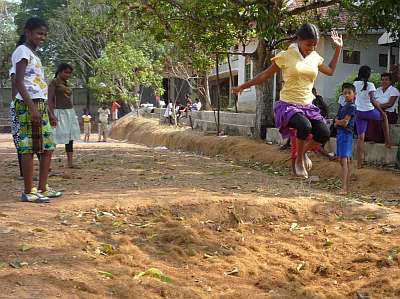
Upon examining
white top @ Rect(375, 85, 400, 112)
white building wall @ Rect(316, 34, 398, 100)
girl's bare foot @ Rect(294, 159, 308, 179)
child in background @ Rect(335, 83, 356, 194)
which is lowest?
girl's bare foot @ Rect(294, 159, 308, 179)

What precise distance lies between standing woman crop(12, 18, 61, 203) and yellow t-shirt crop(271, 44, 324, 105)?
7.87 feet

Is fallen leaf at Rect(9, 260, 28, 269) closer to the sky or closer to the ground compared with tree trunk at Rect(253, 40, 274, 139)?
closer to the ground

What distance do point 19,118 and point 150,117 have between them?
2231 cm

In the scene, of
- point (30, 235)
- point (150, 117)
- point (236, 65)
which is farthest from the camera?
point (236, 65)

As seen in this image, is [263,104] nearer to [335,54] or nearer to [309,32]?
[335,54]

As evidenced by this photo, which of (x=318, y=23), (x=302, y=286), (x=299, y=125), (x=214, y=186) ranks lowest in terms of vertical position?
(x=302, y=286)

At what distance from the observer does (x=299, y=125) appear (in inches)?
215

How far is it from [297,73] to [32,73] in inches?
102

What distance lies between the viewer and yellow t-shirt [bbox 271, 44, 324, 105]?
564cm

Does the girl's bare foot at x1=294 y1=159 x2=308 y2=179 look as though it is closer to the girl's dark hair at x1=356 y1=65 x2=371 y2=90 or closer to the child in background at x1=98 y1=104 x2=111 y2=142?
the girl's dark hair at x1=356 y1=65 x2=371 y2=90

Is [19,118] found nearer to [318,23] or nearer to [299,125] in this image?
[299,125]

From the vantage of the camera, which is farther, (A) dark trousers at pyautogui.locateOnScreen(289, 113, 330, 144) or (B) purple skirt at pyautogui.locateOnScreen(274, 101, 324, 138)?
(B) purple skirt at pyautogui.locateOnScreen(274, 101, 324, 138)

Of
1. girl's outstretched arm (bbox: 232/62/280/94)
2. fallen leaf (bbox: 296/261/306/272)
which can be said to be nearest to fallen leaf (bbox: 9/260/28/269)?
fallen leaf (bbox: 296/261/306/272)

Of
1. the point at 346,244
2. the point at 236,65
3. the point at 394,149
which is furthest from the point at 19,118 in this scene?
the point at 236,65
